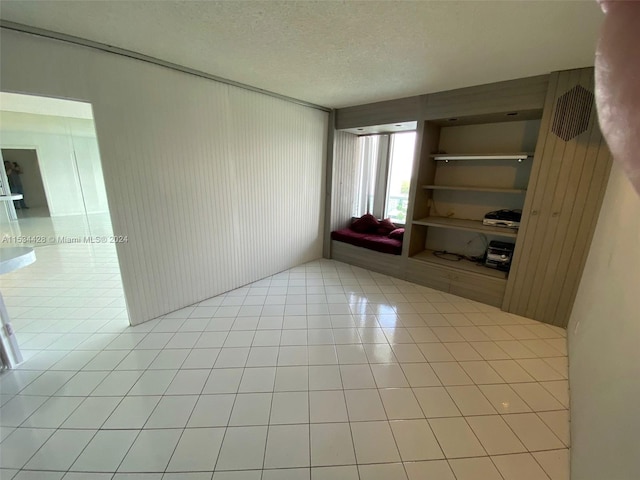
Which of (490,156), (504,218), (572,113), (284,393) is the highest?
(572,113)

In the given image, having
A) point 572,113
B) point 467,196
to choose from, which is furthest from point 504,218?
point 572,113

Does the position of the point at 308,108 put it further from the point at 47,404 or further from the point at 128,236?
the point at 47,404

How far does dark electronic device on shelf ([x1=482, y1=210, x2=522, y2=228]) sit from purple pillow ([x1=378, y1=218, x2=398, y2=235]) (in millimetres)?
1434

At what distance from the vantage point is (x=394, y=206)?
4715mm

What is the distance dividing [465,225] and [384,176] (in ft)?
5.93

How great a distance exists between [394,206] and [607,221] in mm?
2903

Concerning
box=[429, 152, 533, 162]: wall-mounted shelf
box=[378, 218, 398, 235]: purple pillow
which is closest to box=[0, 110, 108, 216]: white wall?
box=[378, 218, 398, 235]: purple pillow

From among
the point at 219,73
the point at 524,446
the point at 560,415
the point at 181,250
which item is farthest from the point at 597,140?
the point at 181,250

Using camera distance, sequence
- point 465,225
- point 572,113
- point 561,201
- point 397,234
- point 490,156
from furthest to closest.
A: point 397,234 → point 465,225 → point 490,156 → point 561,201 → point 572,113

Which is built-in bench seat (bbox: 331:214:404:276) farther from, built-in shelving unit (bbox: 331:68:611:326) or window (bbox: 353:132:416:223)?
window (bbox: 353:132:416:223)

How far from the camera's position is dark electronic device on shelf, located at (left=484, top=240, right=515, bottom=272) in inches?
121

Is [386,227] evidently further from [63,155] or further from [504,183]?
[63,155]

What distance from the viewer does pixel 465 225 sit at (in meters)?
3.24

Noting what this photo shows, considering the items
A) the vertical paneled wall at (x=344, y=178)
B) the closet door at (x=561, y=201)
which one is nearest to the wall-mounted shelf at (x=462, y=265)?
the closet door at (x=561, y=201)
